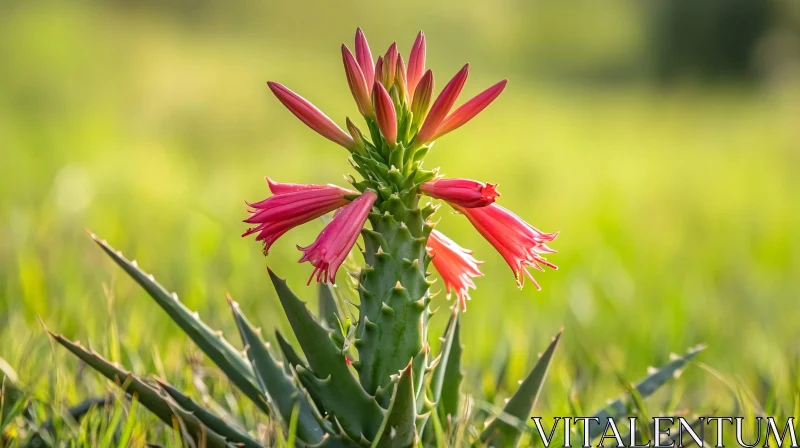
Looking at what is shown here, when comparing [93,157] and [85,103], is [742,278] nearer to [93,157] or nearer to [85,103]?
[93,157]

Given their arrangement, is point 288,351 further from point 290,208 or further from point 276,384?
point 290,208

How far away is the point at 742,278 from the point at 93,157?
215 inches

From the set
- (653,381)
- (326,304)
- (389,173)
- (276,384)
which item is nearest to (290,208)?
(389,173)

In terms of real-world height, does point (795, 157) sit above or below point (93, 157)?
above

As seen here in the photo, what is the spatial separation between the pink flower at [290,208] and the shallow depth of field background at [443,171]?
0.71 meters

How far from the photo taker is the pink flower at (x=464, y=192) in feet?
5.66

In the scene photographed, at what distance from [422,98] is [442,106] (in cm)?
6

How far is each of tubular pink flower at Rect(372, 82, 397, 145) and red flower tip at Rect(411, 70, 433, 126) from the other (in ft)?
0.30

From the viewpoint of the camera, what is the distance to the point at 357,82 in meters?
1.83

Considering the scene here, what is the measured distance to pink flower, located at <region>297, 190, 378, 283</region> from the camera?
170 cm

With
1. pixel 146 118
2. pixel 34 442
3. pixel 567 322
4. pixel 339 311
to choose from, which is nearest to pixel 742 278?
pixel 567 322

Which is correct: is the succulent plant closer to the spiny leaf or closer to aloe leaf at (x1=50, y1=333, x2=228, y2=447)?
aloe leaf at (x1=50, y1=333, x2=228, y2=447)

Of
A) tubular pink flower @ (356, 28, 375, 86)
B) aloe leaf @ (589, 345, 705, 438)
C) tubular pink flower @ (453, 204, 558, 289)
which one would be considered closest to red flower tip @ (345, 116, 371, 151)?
tubular pink flower @ (356, 28, 375, 86)

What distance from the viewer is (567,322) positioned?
450 cm
